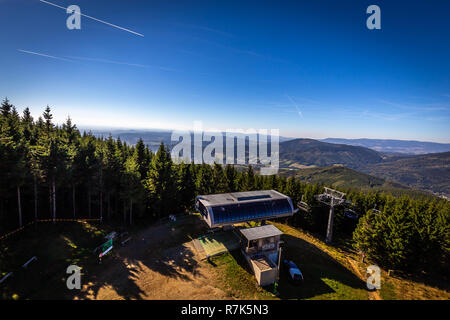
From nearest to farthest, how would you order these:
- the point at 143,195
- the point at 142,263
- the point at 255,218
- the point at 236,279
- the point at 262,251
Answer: the point at 236,279
the point at 142,263
the point at 262,251
the point at 255,218
the point at 143,195

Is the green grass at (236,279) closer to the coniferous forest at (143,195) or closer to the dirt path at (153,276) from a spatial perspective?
the dirt path at (153,276)

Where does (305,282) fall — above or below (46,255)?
below

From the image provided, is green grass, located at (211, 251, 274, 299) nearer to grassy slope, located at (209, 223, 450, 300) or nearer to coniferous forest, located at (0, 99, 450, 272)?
grassy slope, located at (209, 223, 450, 300)

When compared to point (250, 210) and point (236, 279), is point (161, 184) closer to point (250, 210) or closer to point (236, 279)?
point (250, 210)

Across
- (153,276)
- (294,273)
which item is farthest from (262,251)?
(153,276)

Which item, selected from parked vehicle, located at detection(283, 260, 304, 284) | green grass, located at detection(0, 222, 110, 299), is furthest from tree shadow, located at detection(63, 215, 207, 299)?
parked vehicle, located at detection(283, 260, 304, 284)

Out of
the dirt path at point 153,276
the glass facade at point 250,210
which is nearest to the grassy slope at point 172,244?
the dirt path at point 153,276
